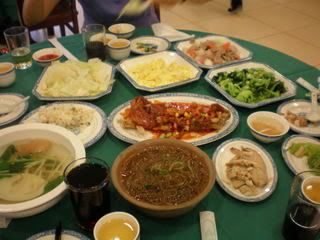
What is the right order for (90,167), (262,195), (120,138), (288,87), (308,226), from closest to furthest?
(308,226) → (90,167) → (262,195) → (120,138) → (288,87)

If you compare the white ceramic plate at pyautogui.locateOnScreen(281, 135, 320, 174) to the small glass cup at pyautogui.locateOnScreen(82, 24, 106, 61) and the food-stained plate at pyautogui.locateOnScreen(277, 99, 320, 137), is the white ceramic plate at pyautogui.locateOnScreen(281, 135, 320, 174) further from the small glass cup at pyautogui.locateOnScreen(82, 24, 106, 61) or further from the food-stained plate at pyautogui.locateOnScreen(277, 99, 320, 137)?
the small glass cup at pyautogui.locateOnScreen(82, 24, 106, 61)

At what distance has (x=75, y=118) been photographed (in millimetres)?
1698

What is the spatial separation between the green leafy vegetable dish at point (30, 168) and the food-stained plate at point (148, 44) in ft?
3.74

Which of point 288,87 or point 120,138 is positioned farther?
point 288,87

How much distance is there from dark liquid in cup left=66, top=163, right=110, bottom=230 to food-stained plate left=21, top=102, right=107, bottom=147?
41 centimetres

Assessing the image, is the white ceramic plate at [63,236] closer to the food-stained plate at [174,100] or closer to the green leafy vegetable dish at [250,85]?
the food-stained plate at [174,100]

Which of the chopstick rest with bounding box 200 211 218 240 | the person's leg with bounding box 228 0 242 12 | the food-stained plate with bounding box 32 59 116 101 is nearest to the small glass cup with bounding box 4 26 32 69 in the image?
the food-stained plate with bounding box 32 59 116 101

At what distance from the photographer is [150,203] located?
1166 mm

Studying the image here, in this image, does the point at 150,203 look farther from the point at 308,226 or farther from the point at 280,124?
the point at 280,124

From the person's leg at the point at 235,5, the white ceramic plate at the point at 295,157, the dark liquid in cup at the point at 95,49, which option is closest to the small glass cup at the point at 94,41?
the dark liquid in cup at the point at 95,49

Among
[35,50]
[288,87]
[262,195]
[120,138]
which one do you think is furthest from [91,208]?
[35,50]

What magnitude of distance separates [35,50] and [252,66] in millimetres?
1478

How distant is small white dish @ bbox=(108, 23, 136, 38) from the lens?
2.48 m

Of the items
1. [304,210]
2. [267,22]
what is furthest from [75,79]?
[267,22]
